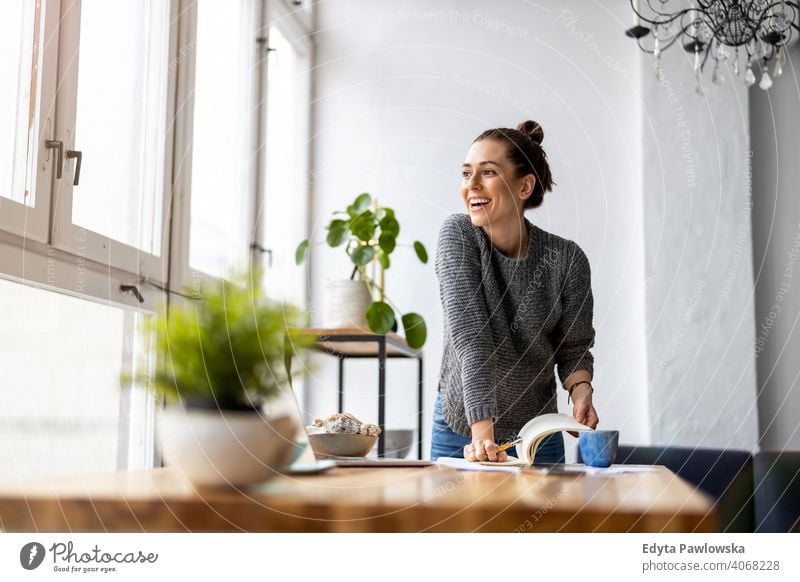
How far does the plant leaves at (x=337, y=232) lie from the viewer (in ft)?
4.99

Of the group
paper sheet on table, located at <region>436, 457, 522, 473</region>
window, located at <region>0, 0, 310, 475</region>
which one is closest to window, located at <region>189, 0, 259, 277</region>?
window, located at <region>0, 0, 310, 475</region>

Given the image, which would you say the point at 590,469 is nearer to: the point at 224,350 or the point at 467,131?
the point at 224,350

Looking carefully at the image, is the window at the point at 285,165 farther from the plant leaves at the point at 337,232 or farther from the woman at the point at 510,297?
the woman at the point at 510,297

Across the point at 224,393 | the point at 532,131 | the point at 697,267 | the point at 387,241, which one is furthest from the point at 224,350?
the point at 697,267

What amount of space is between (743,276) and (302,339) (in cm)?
121

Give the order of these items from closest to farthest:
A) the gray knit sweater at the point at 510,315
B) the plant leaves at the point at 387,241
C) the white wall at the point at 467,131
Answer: the gray knit sweater at the point at 510,315, the white wall at the point at 467,131, the plant leaves at the point at 387,241

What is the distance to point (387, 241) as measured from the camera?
150cm

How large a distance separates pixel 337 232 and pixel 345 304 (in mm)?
144

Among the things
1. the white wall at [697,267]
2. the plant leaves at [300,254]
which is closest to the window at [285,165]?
the plant leaves at [300,254]

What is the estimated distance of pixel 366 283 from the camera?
155 centimetres

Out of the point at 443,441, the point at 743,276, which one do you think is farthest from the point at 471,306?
the point at 743,276

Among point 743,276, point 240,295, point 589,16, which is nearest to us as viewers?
point 240,295
